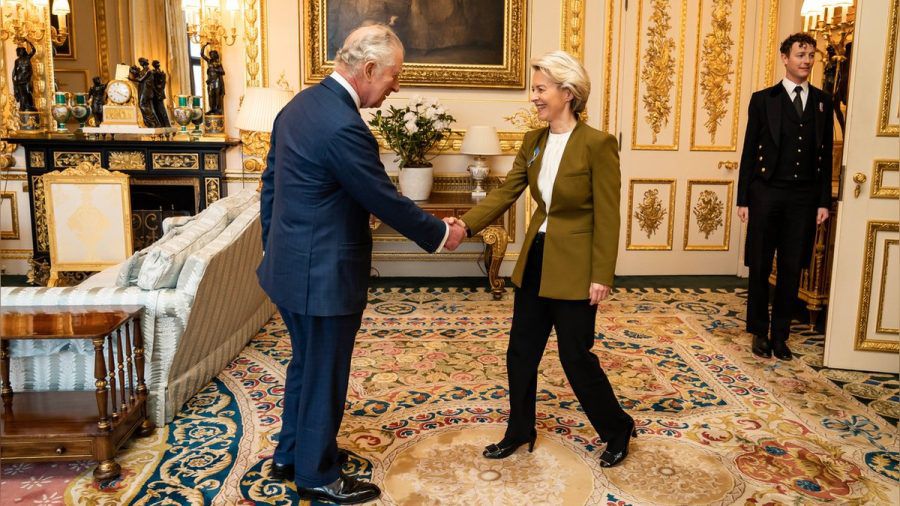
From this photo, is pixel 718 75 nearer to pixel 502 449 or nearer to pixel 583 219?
pixel 583 219

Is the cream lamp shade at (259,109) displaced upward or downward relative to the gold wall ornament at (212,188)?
upward

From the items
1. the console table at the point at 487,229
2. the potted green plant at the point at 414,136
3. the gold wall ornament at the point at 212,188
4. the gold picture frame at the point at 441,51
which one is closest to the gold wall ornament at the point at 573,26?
the gold picture frame at the point at 441,51

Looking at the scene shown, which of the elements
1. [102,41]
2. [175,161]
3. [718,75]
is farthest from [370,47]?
[718,75]

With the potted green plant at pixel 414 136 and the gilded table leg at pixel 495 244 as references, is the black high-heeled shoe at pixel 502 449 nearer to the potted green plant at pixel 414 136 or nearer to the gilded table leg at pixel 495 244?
the gilded table leg at pixel 495 244

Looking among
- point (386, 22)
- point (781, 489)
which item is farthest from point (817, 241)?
point (386, 22)

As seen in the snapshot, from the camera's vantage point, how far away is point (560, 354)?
2.76m

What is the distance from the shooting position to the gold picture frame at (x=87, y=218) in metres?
5.59

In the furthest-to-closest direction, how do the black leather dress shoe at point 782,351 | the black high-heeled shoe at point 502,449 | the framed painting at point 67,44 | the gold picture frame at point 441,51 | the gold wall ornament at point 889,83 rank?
1. the framed painting at point 67,44
2. the gold picture frame at point 441,51
3. the black leather dress shoe at point 782,351
4. the gold wall ornament at point 889,83
5. the black high-heeled shoe at point 502,449

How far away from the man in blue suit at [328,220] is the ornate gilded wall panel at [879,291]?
2665 millimetres

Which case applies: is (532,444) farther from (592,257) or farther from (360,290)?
(360,290)

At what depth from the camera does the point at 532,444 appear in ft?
9.93

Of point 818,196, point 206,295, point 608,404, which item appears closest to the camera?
point 608,404

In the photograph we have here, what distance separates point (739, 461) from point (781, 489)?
24cm

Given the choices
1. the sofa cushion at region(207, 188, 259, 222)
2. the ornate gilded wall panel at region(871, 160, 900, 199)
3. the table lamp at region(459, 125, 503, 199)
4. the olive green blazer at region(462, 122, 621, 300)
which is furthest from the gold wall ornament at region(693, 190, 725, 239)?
the olive green blazer at region(462, 122, 621, 300)
